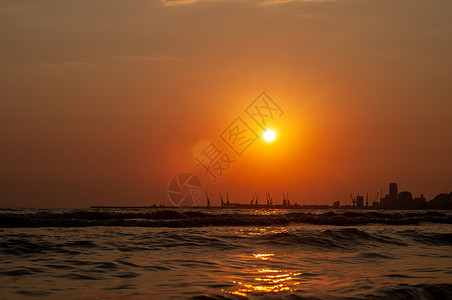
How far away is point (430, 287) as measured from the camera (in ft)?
37.9

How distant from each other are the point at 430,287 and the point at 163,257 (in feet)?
27.7

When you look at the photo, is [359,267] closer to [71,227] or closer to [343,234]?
[343,234]

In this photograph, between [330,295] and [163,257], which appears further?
[163,257]

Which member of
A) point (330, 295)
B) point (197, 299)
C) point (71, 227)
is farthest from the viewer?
point (71, 227)

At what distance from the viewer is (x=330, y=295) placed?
10617 mm

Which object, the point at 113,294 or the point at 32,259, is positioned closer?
the point at 113,294

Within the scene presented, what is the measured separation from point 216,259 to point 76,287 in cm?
616

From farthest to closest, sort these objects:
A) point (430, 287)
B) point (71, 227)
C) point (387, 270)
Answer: point (71, 227) < point (387, 270) < point (430, 287)

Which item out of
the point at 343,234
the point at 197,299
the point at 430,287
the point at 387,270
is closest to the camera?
the point at 197,299

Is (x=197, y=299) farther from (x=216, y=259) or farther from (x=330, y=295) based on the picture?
(x=216, y=259)

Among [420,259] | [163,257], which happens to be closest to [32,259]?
[163,257]

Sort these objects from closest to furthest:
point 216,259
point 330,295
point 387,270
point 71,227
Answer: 1. point 330,295
2. point 387,270
3. point 216,259
4. point 71,227

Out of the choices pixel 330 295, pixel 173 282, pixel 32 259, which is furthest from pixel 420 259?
pixel 32 259

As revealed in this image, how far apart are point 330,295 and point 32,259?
938cm
